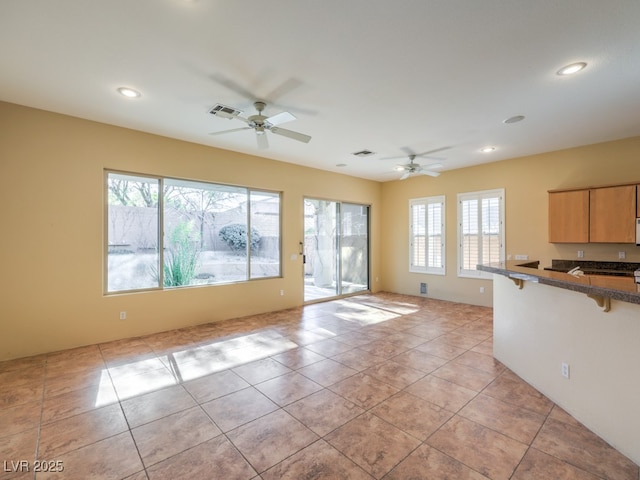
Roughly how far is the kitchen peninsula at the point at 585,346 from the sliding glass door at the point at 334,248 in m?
4.06

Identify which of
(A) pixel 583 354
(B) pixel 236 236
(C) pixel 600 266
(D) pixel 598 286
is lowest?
(A) pixel 583 354

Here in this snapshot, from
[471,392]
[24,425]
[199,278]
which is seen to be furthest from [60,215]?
[471,392]

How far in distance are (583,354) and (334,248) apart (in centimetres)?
525

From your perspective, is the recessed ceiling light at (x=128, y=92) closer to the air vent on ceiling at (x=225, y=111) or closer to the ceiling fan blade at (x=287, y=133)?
the air vent on ceiling at (x=225, y=111)

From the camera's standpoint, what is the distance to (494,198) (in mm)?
6098

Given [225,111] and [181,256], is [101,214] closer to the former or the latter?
[181,256]

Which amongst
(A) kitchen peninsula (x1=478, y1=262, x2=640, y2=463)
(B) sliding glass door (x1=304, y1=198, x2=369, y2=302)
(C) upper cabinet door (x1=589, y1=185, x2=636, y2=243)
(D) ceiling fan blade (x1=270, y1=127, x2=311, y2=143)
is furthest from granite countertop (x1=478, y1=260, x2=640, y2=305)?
(B) sliding glass door (x1=304, y1=198, x2=369, y2=302)

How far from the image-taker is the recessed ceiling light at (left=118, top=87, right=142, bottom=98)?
3180mm

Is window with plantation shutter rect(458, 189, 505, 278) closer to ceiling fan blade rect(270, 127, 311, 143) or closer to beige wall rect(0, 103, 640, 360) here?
beige wall rect(0, 103, 640, 360)

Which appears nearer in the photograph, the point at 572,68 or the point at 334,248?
the point at 572,68

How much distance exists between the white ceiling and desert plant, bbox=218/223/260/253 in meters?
1.76

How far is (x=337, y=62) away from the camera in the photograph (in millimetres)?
2680

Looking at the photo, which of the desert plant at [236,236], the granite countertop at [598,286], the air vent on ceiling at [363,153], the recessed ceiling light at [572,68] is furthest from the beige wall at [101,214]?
the granite countertop at [598,286]

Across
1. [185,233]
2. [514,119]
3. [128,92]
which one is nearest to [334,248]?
[185,233]
